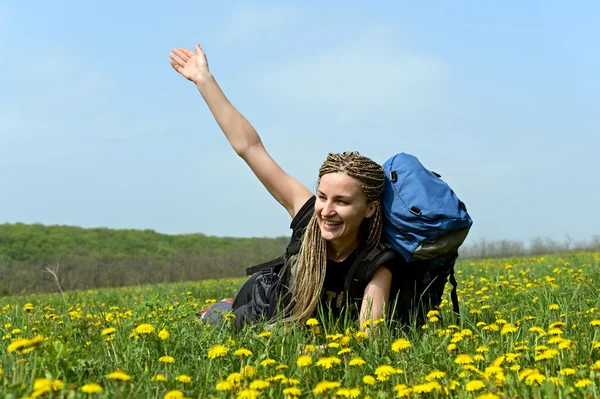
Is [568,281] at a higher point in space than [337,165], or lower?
lower

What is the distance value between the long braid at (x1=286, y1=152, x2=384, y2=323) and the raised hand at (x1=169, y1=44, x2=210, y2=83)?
5.21ft

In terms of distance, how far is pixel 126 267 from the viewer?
24.7 meters

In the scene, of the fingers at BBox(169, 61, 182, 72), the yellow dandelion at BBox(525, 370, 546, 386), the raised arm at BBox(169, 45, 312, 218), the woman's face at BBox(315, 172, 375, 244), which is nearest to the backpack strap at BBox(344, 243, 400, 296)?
the woman's face at BBox(315, 172, 375, 244)

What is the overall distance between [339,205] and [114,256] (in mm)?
23923

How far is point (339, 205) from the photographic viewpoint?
465 cm

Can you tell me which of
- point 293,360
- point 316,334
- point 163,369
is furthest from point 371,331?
point 163,369

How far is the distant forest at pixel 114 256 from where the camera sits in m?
23.5

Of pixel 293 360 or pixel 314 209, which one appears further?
pixel 314 209

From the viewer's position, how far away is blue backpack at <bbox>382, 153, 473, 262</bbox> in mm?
4598

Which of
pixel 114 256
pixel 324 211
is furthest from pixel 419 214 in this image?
pixel 114 256

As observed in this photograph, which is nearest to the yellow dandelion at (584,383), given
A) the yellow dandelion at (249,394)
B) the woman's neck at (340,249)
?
the yellow dandelion at (249,394)

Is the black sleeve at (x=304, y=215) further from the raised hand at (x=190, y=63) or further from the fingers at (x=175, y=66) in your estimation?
the fingers at (x=175, y=66)

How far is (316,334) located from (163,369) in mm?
1328

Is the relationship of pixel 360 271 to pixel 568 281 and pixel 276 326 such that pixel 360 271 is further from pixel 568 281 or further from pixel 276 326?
pixel 568 281
